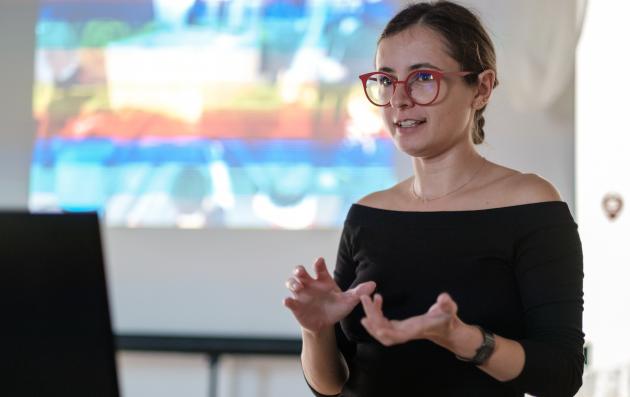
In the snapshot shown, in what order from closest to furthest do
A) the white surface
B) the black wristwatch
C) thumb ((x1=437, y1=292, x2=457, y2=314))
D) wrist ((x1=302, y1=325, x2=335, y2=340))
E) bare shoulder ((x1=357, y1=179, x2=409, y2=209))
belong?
thumb ((x1=437, y1=292, x2=457, y2=314)), the black wristwatch, wrist ((x1=302, y1=325, x2=335, y2=340)), bare shoulder ((x1=357, y1=179, x2=409, y2=209)), the white surface

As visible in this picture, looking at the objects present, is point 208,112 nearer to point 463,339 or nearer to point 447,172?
point 447,172

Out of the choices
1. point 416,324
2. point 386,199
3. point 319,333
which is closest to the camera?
point 416,324

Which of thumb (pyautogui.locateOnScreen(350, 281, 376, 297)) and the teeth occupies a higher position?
Result: the teeth

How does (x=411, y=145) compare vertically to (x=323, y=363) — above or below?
above

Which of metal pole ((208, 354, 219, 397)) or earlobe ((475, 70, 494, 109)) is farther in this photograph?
metal pole ((208, 354, 219, 397))

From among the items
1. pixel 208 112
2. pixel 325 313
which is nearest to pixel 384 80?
pixel 325 313

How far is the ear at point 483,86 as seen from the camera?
1.58m

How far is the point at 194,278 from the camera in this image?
12.2ft

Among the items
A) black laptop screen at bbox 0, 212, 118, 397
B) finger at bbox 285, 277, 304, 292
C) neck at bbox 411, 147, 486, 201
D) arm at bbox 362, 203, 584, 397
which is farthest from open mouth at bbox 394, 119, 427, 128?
black laptop screen at bbox 0, 212, 118, 397

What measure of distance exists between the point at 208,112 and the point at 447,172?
2.24 metres

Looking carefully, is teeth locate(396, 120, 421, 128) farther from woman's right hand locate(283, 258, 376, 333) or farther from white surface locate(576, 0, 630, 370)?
white surface locate(576, 0, 630, 370)

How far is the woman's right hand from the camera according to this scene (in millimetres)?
1415

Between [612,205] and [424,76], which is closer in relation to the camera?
[424,76]

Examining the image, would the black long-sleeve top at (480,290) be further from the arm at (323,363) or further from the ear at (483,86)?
the ear at (483,86)
